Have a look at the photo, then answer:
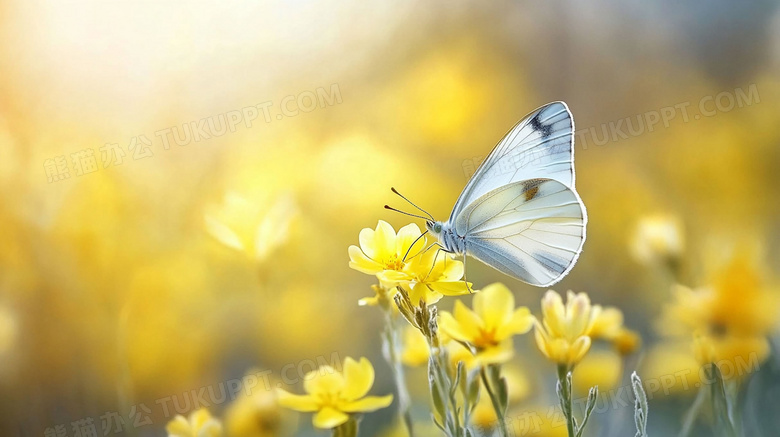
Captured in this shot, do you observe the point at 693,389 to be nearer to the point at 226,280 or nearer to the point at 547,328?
the point at 547,328

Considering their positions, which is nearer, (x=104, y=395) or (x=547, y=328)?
(x=547, y=328)

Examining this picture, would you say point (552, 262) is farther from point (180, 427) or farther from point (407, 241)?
point (180, 427)

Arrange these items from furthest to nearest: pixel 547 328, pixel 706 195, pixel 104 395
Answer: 1. pixel 706 195
2. pixel 104 395
3. pixel 547 328

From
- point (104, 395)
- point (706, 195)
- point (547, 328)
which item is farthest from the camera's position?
point (706, 195)

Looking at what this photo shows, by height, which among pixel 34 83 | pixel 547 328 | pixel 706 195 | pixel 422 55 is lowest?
pixel 547 328

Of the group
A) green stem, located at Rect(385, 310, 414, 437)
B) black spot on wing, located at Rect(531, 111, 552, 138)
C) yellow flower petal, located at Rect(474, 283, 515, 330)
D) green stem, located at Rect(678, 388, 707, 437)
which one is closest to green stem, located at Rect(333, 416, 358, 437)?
green stem, located at Rect(385, 310, 414, 437)

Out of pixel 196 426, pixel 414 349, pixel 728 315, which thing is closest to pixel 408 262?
pixel 414 349

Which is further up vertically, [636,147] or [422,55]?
[422,55]

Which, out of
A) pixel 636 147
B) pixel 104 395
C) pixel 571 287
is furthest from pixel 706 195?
pixel 104 395
